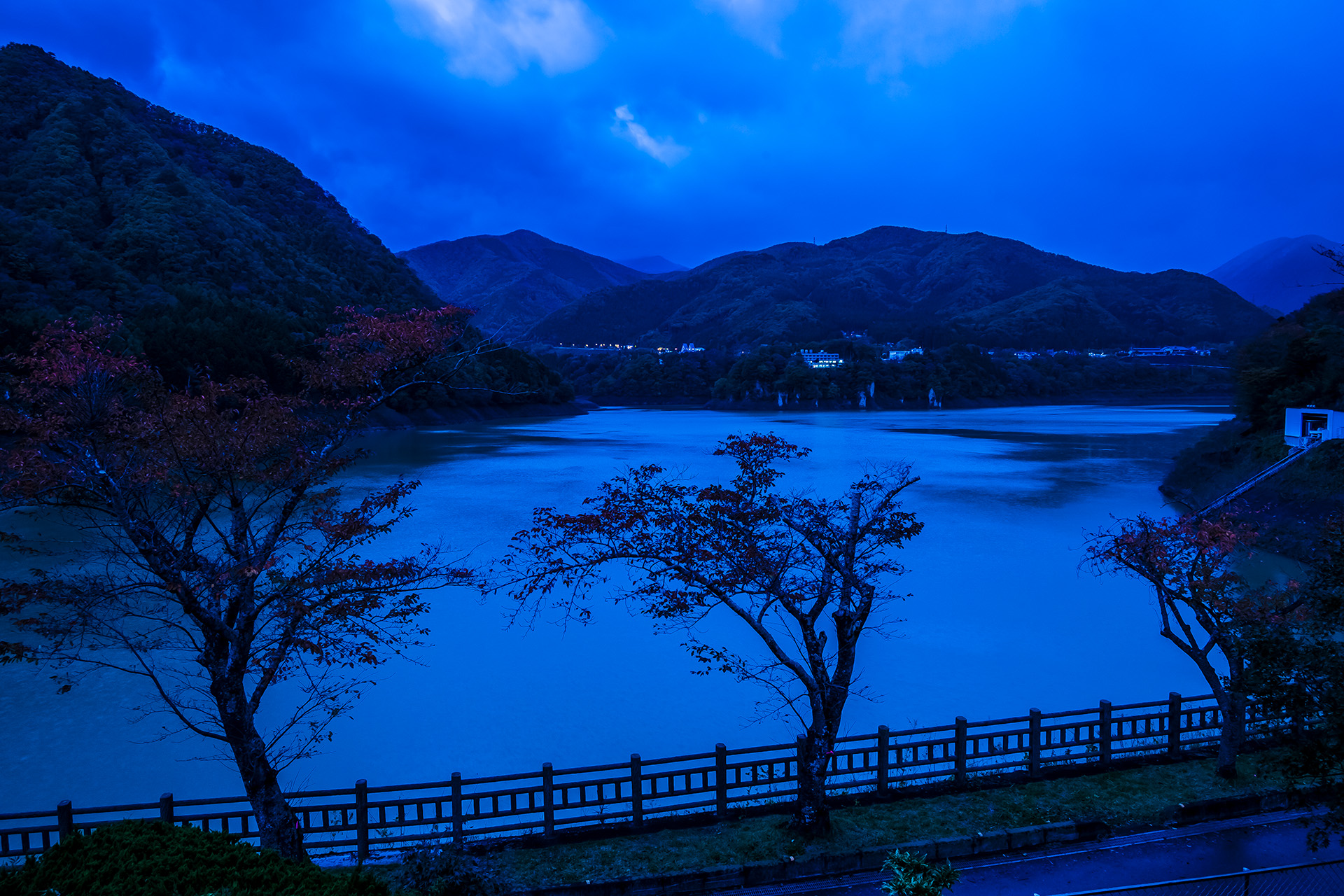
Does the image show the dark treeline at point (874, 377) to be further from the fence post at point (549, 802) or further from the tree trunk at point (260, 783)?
the tree trunk at point (260, 783)

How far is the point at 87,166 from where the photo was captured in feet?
223

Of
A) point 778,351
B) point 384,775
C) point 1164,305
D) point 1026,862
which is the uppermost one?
point 1164,305

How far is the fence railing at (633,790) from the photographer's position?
6.42 metres

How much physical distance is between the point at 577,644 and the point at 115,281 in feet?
168

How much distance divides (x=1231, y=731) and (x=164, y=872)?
8.45 metres

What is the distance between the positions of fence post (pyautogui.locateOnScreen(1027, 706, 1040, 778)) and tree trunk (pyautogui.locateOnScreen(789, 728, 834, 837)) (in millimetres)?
2279

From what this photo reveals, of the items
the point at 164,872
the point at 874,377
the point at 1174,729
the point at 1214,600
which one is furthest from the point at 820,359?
the point at 164,872

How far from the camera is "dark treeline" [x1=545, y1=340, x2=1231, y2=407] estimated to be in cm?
10300

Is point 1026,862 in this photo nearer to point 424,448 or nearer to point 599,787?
point 599,787

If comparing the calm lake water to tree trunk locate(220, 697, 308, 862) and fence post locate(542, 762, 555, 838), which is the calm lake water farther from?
tree trunk locate(220, 697, 308, 862)

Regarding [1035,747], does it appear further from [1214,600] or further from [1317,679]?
[1317,679]

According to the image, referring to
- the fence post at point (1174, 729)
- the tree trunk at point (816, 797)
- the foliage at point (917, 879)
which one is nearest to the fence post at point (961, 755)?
the tree trunk at point (816, 797)

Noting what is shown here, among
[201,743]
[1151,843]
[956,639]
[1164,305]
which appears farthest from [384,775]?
[1164,305]

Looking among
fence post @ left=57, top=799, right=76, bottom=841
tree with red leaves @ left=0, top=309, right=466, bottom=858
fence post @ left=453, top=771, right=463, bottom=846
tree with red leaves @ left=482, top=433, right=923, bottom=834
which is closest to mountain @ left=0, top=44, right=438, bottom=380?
tree with red leaves @ left=0, top=309, right=466, bottom=858
